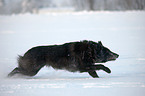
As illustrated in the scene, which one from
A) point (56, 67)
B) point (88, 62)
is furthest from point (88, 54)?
point (56, 67)

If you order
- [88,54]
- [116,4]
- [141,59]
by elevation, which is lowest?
[141,59]

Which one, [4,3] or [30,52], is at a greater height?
[4,3]

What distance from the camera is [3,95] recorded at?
4996 millimetres

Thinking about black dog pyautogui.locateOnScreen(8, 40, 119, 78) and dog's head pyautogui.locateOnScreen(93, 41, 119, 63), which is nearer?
black dog pyautogui.locateOnScreen(8, 40, 119, 78)

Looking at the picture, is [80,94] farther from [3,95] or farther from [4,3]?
[4,3]

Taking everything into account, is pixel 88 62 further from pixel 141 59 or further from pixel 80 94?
pixel 141 59

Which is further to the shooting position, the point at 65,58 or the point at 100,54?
the point at 100,54

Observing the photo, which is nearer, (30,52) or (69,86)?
(69,86)

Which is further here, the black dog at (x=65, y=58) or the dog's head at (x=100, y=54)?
the dog's head at (x=100, y=54)

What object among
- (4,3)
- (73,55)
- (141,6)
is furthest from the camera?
(4,3)

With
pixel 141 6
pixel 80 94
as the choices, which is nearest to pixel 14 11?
pixel 141 6

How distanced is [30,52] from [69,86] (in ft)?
5.26

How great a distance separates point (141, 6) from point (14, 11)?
26.9m

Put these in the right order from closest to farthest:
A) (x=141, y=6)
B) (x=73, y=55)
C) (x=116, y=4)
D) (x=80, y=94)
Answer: (x=80, y=94) → (x=73, y=55) → (x=141, y=6) → (x=116, y=4)
